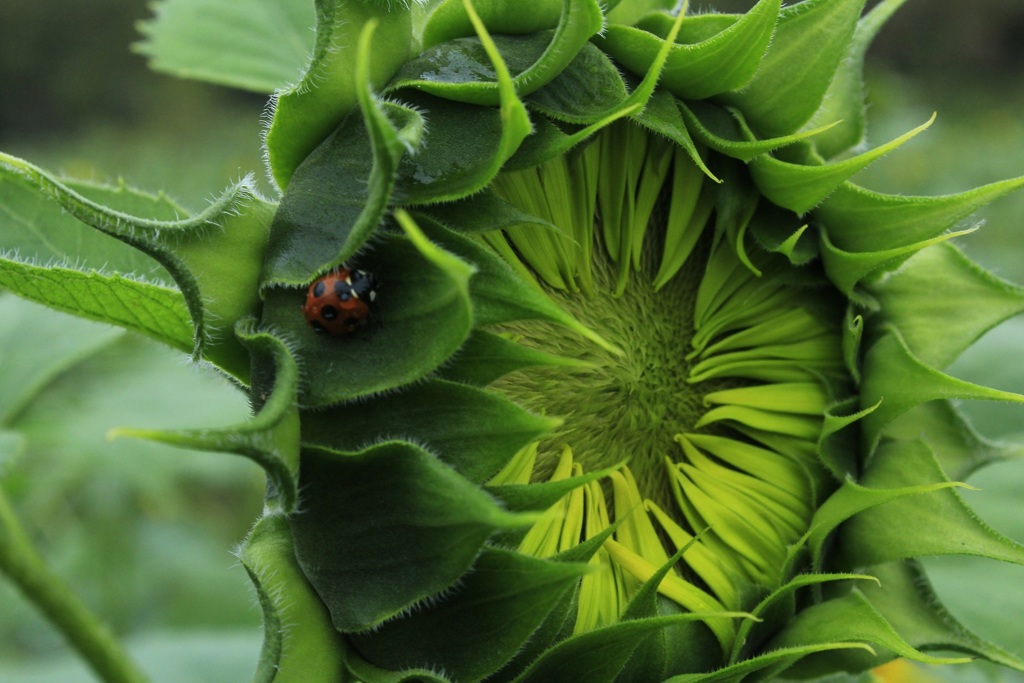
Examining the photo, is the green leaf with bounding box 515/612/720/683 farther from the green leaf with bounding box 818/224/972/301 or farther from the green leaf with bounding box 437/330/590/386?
the green leaf with bounding box 818/224/972/301

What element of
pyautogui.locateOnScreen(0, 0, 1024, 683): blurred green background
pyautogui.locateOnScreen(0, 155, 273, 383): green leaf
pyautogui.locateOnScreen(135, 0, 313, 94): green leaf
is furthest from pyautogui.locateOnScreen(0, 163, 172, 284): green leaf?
pyautogui.locateOnScreen(135, 0, 313, 94): green leaf

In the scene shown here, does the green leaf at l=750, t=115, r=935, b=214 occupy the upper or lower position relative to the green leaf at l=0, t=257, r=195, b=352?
upper

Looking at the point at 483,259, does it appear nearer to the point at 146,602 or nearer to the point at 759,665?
the point at 759,665

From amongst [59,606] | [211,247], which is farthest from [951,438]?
[59,606]

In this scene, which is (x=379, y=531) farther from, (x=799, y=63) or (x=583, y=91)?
(x=799, y=63)

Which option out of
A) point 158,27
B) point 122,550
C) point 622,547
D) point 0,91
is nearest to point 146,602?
point 122,550
